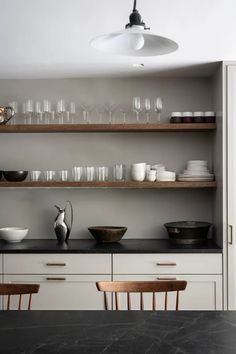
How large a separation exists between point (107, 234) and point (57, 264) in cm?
50

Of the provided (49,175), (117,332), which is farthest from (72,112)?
(117,332)

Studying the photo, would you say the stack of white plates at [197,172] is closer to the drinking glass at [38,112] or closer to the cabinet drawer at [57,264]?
the cabinet drawer at [57,264]

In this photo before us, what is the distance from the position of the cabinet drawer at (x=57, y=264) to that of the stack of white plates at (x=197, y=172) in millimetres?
958

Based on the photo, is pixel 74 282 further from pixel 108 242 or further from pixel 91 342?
pixel 91 342

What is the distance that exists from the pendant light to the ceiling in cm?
121

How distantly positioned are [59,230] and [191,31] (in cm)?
193

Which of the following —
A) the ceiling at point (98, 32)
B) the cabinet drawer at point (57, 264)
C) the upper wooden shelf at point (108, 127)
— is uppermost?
the ceiling at point (98, 32)

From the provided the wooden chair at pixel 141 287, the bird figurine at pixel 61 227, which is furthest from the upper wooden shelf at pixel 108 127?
the wooden chair at pixel 141 287

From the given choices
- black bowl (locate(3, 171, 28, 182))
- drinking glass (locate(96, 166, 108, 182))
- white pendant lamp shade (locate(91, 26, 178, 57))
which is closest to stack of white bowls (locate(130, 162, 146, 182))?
drinking glass (locate(96, 166, 108, 182))

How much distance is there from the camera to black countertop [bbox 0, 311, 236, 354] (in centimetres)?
176

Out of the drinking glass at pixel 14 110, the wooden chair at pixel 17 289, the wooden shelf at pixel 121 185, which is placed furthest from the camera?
the drinking glass at pixel 14 110

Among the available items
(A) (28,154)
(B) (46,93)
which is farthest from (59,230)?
(B) (46,93)

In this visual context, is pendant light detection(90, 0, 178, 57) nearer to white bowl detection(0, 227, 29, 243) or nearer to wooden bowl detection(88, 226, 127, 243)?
wooden bowl detection(88, 226, 127, 243)

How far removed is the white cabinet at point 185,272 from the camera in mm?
3920
